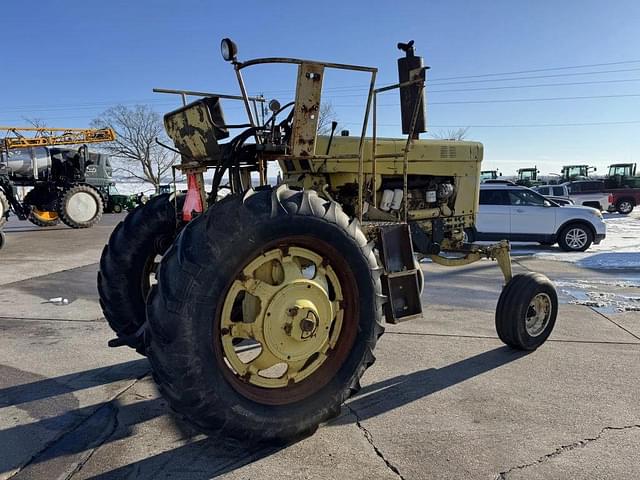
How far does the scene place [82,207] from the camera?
17.0 m

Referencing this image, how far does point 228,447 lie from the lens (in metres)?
2.67

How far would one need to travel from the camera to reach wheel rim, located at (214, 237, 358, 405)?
8.77ft

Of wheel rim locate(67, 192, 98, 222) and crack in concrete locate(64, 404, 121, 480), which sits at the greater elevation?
wheel rim locate(67, 192, 98, 222)

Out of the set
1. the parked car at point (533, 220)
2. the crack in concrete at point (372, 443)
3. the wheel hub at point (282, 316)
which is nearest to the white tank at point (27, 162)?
the parked car at point (533, 220)

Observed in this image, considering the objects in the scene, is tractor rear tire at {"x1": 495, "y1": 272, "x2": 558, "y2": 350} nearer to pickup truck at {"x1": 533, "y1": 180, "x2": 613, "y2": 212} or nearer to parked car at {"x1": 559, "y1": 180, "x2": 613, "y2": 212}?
pickup truck at {"x1": 533, "y1": 180, "x2": 613, "y2": 212}

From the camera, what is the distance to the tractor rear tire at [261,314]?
Result: 7.63 feet

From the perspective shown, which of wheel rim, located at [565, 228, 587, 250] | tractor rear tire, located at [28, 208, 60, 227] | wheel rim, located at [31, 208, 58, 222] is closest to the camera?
wheel rim, located at [565, 228, 587, 250]

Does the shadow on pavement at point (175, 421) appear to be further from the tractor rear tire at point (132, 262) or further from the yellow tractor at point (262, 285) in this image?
the tractor rear tire at point (132, 262)

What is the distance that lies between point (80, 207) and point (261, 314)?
54.4 feet

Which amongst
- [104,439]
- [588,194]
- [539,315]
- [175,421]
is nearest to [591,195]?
[588,194]

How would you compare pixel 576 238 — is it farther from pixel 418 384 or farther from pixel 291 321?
pixel 291 321

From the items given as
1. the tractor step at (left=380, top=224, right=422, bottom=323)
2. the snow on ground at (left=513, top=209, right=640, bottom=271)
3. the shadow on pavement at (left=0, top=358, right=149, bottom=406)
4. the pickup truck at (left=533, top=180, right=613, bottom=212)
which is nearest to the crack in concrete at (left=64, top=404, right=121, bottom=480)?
the shadow on pavement at (left=0, top=358, right=149, bottom=406)

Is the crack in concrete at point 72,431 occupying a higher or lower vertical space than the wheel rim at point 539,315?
lower

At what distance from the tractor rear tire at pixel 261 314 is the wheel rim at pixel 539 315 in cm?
216
